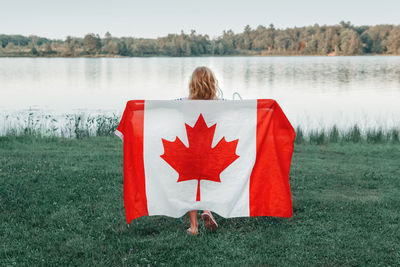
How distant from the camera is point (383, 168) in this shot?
918cm

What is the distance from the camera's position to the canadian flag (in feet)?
17.4

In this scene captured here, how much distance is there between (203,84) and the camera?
5.28 meters

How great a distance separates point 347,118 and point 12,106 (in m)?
18.5

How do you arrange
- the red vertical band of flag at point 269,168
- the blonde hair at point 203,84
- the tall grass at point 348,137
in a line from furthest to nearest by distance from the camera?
the tall grass at point 348,137, the red vertical band of flag at point 269,168, the blonde hair at point 203,84

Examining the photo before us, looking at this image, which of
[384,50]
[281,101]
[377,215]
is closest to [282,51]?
[384,50]

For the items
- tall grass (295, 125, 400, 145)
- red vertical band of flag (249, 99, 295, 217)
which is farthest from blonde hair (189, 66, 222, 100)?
tall grass (295, 125, 400, 145)

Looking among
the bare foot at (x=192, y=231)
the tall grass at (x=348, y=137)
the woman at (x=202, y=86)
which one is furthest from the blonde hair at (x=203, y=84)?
the tall grass at (x=348, y=137)

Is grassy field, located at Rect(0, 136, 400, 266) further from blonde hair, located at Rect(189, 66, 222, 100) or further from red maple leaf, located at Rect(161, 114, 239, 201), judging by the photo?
blonde hair, located at Rect(189, 66, 222, 100)

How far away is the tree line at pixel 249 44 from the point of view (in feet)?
380

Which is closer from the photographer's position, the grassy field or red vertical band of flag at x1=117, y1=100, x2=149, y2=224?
the grassy field

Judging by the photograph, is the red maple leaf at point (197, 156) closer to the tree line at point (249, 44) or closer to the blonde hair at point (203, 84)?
the blonde hair at point (203, 84)

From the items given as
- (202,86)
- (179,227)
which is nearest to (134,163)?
(179,227)

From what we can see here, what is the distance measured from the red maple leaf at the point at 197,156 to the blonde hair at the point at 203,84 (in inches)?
10.7

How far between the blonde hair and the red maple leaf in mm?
271
